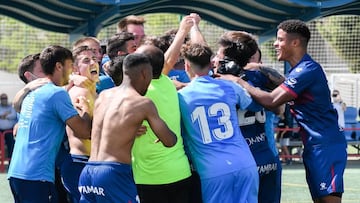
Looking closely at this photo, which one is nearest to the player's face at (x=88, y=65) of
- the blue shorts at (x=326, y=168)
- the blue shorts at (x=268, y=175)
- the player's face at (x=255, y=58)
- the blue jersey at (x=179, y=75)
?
the blue jersey at (x=179, y=75)

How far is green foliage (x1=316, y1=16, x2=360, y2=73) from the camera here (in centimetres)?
3497

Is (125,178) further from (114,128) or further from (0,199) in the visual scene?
(0,199)

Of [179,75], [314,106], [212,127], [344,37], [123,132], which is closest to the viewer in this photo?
[123,132]

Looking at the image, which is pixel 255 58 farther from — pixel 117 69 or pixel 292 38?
pixel 117 69

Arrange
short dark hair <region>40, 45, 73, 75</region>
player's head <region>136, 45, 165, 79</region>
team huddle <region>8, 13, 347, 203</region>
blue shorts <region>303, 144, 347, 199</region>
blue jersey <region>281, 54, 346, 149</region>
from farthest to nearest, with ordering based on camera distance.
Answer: blue shorts <region>303, 144, 347, 199</region>
blue jersey <region>281, 54, 346, 149</region>
short dark hair <region>40, 45, 73, 75</region>
player's head <region>136, 45, 165, 79</region>
team huddle <region>8, 13, 347, 203</region>

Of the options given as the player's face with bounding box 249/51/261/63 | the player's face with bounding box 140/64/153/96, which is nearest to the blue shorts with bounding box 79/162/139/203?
the player's face with bounding box 140/64/153/96

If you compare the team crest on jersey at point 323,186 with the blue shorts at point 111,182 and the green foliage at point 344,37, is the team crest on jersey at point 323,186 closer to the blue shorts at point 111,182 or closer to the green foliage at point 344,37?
the blue shorts at point 111,182

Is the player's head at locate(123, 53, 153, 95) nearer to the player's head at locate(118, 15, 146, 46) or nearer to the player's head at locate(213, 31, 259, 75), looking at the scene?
the player's head at locate(213, 31, 259, 75)

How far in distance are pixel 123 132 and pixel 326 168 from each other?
2.33m

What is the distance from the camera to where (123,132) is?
22.1 feet

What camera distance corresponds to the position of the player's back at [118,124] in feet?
22.0

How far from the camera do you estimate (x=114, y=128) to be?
6.75 meters

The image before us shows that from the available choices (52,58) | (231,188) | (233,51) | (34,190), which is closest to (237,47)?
(233,51)

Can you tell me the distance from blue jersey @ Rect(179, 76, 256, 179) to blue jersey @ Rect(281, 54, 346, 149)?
3.13ft
